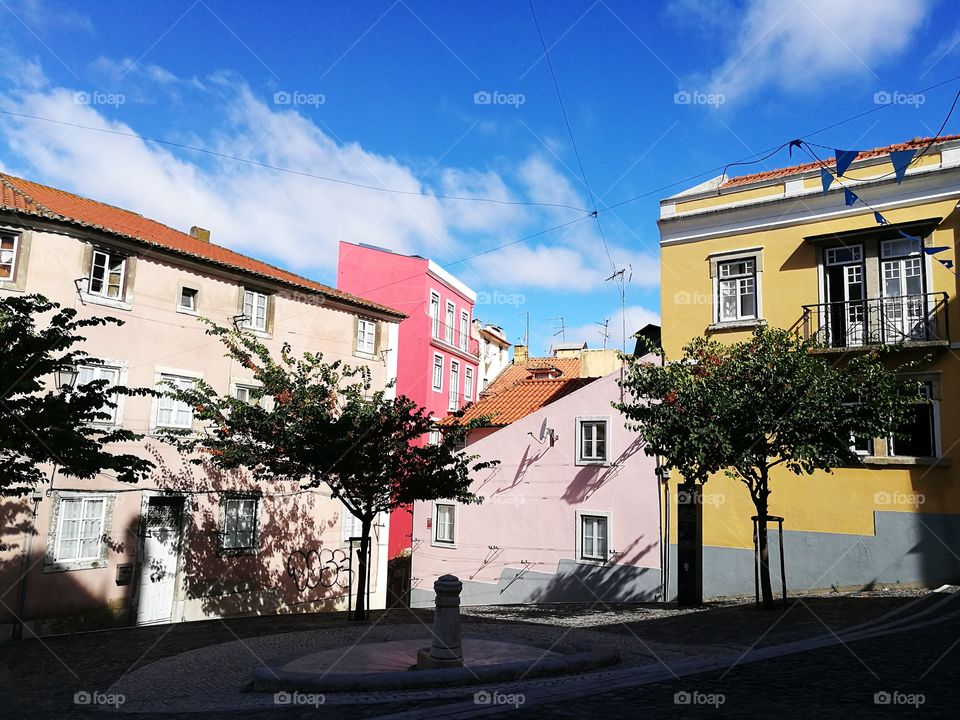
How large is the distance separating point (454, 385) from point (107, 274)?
63.2 ft

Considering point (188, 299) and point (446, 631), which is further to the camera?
point (188, 299)

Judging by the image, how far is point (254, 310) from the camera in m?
21.5

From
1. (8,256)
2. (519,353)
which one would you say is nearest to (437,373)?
(519,353)

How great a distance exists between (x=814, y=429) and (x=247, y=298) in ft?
49.8

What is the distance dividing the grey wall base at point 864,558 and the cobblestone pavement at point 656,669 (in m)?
1.51

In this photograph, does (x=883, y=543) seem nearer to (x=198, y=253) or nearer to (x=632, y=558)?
Answer: (x=632, y=558)

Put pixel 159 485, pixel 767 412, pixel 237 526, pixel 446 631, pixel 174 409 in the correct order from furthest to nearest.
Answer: pixel 237 526 → pixel 174 409 → pixel 159 485 → pixel 767 412 → pixel 446 631

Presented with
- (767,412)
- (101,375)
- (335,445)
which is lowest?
(335,445)

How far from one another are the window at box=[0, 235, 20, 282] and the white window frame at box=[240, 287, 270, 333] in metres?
5.84

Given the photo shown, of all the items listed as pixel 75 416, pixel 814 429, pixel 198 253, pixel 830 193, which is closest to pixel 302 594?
pixel 198 253

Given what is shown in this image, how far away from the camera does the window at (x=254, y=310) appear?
21.2 m

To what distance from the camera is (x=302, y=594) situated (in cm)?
2216

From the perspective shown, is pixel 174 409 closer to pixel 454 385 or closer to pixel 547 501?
pixel 547 501

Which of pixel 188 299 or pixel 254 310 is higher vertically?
pixel 254 310
